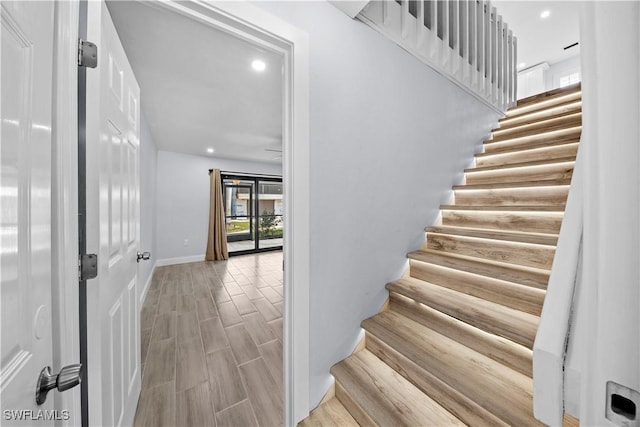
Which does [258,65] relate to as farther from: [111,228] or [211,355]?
[211,355]

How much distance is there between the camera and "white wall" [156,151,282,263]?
478 centimetres

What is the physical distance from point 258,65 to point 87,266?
6.30 feet

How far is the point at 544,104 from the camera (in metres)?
2.67

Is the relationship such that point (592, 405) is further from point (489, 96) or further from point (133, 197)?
point (489, 96)

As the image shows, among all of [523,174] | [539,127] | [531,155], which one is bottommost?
[523,174]

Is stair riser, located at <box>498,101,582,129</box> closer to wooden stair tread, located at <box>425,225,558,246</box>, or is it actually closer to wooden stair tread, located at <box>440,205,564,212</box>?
wooden stair tread, located at <box>440,205,564,212</box>

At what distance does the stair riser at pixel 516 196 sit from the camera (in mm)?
1623

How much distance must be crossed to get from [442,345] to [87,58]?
1.96 meters

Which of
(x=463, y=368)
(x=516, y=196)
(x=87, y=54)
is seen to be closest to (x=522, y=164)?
(x=516, y=196)

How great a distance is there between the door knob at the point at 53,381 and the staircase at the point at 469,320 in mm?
1069

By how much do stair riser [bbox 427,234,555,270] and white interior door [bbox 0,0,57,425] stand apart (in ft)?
6.68

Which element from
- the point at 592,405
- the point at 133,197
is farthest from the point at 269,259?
the point at 592,405

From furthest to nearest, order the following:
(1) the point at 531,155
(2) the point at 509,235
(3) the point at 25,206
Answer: (1) the point at 531,155
(2) the point at 509,235
(3) the point at 25,206

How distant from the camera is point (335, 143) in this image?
1315 millimetres
